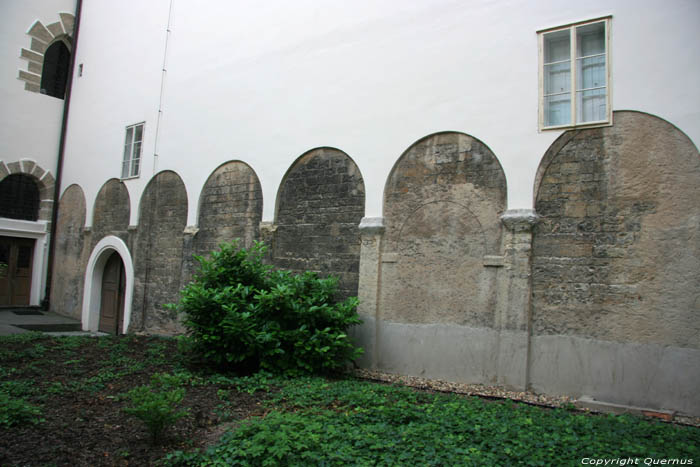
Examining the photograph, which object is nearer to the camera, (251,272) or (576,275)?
(576,275)

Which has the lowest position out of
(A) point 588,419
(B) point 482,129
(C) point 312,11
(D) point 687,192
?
(A) point 588,419

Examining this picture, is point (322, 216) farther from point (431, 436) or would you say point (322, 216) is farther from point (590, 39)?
point (431, 436)

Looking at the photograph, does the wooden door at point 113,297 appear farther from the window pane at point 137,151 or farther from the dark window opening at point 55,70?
the dark window opening at point 55,70

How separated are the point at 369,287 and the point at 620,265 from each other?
310cm

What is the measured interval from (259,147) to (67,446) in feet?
19.2

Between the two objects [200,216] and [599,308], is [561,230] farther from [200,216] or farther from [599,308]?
[200,216]

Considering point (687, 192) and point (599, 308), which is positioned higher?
point (687, 192)

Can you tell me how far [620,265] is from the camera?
17.8ft

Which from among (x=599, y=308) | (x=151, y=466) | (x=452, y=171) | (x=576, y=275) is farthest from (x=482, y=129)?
→ (x=151, y=466)

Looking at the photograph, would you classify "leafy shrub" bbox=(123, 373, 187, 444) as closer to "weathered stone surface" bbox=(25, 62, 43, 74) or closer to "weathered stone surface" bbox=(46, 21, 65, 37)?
"weathered stone surface" bbox=(25, 62, 43, 74)

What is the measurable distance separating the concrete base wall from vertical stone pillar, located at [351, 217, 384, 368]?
2.12 m

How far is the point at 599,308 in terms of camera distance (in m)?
5.48

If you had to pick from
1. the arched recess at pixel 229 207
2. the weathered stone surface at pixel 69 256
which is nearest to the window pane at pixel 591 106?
the arched recess at pixel 229 207

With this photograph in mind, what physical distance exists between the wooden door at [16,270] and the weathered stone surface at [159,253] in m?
4.11
